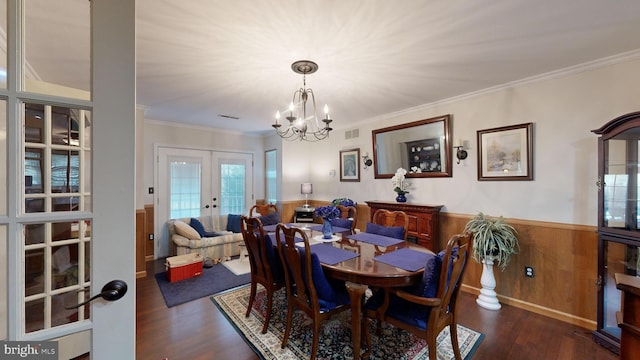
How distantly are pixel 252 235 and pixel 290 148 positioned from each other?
3319 mm

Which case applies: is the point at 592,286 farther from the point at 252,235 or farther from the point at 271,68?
the point at 271,68

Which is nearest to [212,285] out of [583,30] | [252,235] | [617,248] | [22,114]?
[252,235]

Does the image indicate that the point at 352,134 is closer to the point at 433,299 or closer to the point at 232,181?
the point at 232,181

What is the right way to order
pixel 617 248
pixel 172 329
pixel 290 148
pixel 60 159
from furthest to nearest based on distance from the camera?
pixel 290 148 < pixel 172 329 < pixel 617 248 < pixel 60 159

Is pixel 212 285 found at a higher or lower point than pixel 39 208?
lower

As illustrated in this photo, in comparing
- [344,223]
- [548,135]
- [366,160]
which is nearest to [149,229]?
[344,223]

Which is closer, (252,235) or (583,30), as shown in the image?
(583,30)

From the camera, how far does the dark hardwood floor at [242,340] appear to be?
204 cm

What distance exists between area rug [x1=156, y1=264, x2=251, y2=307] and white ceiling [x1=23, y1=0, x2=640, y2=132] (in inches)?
97.9

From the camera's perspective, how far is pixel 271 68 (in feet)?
8.18

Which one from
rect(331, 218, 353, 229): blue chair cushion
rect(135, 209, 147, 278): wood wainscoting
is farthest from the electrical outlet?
rect(135, 209, 147, 278): wood wainscoting

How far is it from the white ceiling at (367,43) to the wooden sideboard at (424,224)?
4.98 ft

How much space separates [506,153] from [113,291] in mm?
3619

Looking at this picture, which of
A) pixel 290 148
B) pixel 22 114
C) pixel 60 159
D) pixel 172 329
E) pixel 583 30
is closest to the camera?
pixel 22 114
